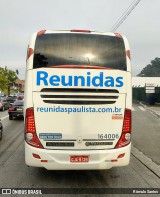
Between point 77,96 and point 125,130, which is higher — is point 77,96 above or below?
above

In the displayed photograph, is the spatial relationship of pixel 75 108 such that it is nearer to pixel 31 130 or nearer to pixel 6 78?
pixel 31 130

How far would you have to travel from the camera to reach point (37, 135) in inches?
229

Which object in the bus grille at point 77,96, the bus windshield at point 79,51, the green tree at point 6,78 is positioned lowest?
the green tree at point 6,78

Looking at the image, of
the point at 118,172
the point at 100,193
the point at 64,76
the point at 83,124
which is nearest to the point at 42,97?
the point at 64,76

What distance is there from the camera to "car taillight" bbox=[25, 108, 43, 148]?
5.80 meters

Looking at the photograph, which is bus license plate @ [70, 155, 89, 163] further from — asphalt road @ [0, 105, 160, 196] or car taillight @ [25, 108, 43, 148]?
car taillight @ [25, 108, 43, 148]

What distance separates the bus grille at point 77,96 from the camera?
19.1ft

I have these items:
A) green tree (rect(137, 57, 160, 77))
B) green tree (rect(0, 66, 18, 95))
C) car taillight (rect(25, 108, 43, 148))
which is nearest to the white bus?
car taillight (rect(25, 108, 43, 148))

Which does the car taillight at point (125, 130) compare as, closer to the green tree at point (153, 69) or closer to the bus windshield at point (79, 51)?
the bus windshield at point (79, 51)

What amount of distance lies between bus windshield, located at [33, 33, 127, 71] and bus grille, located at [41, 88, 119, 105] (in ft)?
1.85

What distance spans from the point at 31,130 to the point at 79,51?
2.05 meters

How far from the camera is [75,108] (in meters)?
5.87

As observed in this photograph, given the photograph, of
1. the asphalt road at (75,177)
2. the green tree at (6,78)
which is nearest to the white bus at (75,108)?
the asphalt road at (75,177)

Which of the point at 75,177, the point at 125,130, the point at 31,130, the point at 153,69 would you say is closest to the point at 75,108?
the point at 31,130
